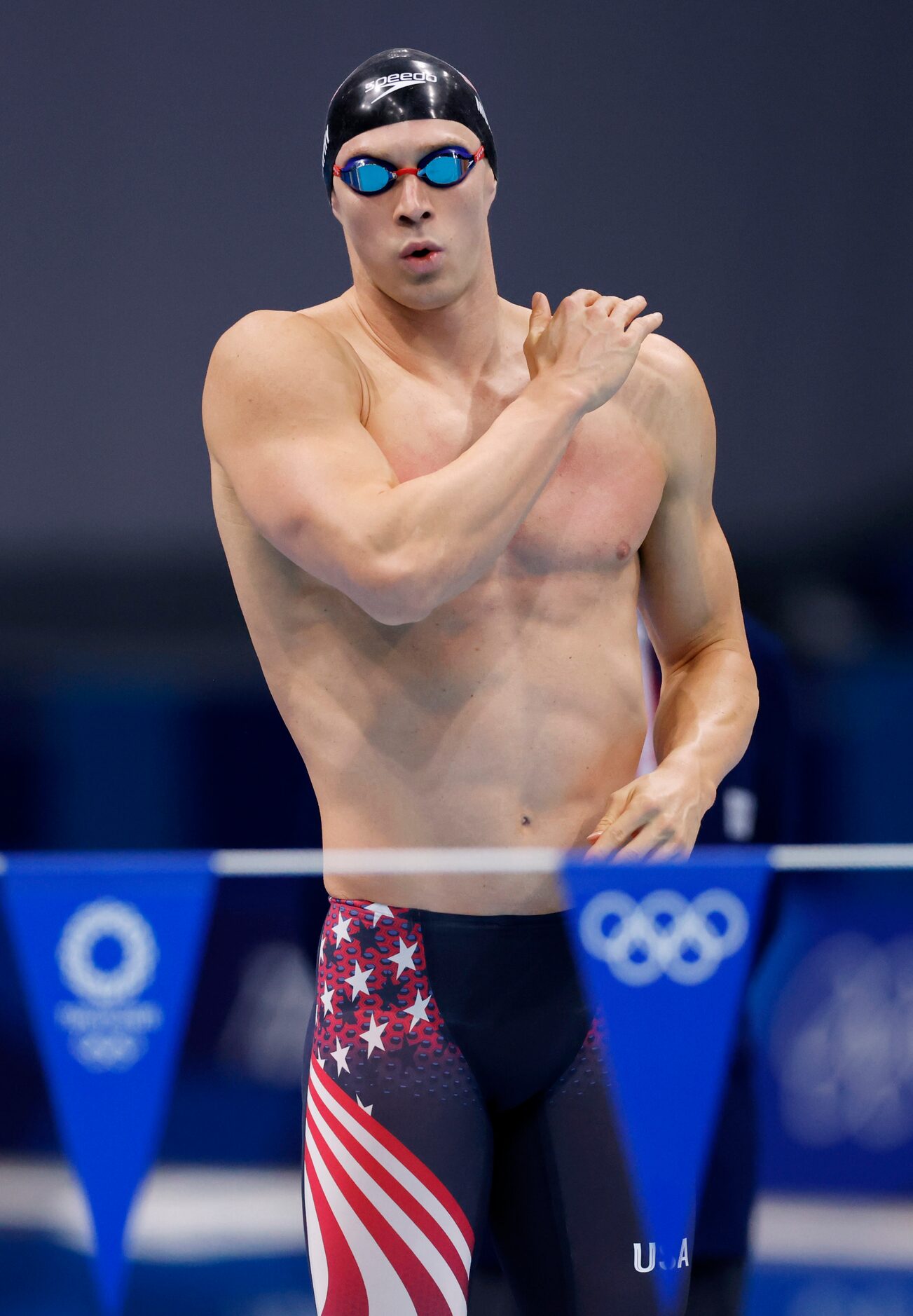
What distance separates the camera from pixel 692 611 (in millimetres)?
1855

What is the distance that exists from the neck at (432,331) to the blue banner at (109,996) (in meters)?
0.74

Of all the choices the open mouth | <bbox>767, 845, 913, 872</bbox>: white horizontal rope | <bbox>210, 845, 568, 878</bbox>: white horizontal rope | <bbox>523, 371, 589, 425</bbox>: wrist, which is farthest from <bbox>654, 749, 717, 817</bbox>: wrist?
the open mouth

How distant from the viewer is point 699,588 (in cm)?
184

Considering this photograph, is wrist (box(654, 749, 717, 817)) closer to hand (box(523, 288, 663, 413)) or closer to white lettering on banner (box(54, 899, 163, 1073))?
hand (box(523, 288, 663, 413))

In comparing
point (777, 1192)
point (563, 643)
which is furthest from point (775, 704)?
point (563, 643)

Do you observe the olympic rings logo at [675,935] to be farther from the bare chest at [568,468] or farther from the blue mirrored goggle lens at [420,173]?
the blue mirrored goggle lens at [420,173]

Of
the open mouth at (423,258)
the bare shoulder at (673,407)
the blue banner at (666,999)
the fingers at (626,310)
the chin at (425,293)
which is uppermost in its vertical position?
the open mouth at (423,258)

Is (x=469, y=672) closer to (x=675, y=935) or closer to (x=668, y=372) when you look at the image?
(x=668, y=372)

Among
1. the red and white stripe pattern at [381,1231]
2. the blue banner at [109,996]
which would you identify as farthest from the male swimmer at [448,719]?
the blue banner at [109,996]

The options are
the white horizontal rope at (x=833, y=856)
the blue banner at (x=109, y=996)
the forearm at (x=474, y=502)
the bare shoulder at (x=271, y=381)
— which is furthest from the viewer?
the blue banner at (x=109, y=996)

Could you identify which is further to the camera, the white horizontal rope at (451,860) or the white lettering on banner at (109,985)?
the white lettering on banner at (109,985)

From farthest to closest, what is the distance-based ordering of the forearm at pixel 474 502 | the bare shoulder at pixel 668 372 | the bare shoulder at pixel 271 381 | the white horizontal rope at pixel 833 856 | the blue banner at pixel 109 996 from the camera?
1. the blue banner at pixel 109 996
2. the white horizontal rope at pixel 833 856
3. the bare shoulder at pixel 668 372
4. the bare shoulder at pixel 271 381
5. the forearm at pixel 474 502

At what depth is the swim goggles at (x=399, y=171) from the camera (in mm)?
1630

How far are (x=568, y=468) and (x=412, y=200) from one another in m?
0.34
